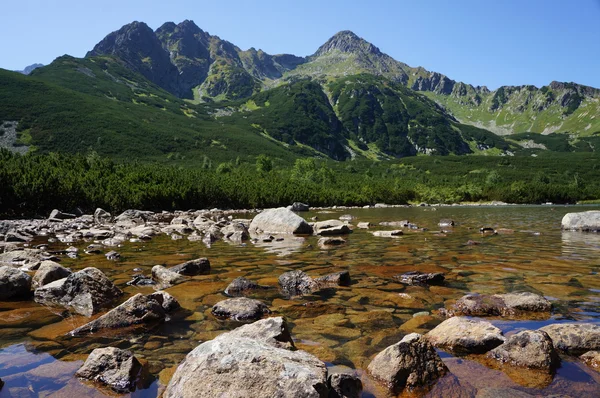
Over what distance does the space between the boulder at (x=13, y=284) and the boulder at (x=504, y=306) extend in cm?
851

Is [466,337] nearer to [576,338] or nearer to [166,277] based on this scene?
[576,338]

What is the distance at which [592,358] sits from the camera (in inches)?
175

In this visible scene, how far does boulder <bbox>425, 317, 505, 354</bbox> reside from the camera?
4789 millimetres

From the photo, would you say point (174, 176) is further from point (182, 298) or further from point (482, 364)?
point (482, 364)

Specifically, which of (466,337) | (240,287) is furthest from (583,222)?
(240,287)

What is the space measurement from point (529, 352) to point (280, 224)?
17.3 metres

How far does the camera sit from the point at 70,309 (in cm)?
678

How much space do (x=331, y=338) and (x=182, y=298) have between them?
3623 millimetres

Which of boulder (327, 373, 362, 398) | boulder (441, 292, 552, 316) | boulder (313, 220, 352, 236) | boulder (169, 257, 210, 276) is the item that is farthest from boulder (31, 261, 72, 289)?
boulder (313, 220, 352, 236)

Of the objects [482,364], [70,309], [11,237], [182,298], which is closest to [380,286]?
[482,364]

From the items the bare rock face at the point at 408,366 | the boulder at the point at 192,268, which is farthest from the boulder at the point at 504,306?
the boulder at the point at 192,268

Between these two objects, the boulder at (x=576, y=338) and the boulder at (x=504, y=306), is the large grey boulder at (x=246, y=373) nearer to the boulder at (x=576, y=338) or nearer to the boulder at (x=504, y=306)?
the boulder at (x=576, y=338)

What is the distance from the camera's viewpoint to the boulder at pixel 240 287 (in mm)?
7910

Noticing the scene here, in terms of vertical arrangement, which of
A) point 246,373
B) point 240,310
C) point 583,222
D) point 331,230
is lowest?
point 331,230
